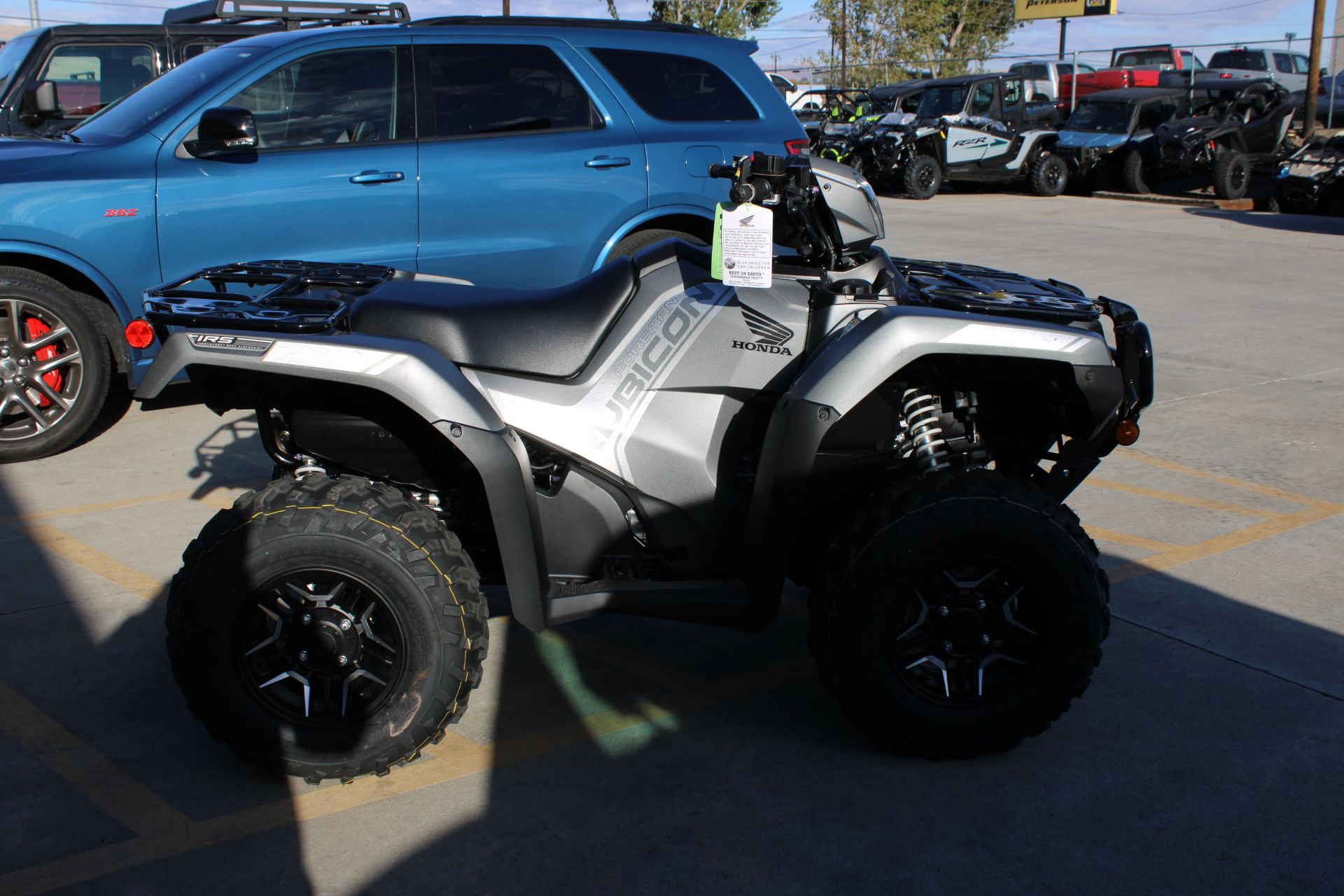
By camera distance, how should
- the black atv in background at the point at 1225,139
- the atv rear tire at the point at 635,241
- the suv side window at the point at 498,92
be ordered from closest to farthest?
the suv side window at the point at 498,92 → the atv rear tire at the point at 635,241 → the black atv in background at the point at 1225,139

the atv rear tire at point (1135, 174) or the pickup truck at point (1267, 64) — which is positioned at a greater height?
the pickup truck at point (1267, 64)

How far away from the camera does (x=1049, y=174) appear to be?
20875 mm

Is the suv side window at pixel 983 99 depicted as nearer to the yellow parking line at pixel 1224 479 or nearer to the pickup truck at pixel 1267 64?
the pickup truck at pixel 1267 64

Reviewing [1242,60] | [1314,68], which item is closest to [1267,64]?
[1242,60]

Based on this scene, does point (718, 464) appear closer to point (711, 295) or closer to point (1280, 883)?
point (711, 295)

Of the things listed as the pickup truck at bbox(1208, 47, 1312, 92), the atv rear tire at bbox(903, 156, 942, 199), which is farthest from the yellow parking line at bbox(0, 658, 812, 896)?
the pickup truck at bbox(1208, 47, 1312, 92)

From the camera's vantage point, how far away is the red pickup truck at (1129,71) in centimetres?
2920

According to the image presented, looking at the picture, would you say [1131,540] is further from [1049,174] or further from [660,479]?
[1049,174]

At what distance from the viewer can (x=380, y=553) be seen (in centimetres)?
301

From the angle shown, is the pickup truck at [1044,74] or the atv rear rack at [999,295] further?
the pickup truck at [1044,74]

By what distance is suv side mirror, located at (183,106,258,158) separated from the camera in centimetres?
560

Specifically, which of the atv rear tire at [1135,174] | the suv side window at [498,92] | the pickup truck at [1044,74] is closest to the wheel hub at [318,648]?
the suv side window at [498,92]

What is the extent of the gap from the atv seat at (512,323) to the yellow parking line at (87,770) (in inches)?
51.5

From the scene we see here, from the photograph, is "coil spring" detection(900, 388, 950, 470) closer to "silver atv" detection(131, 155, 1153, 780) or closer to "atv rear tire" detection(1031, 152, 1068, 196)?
"silver atv" detection(131, 155, 1153, 780)
